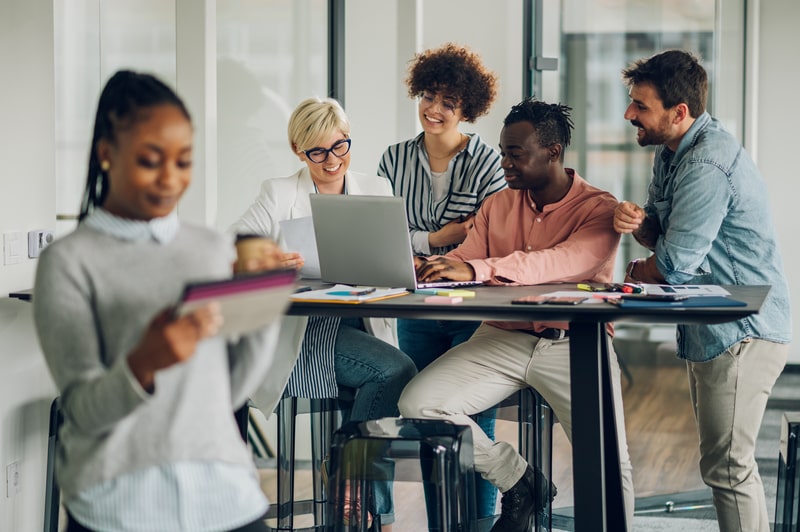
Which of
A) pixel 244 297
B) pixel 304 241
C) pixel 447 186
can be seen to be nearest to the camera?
pixel 244 297

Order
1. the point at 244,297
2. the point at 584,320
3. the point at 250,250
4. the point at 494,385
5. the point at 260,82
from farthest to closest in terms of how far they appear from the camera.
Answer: the point at 260,82, the point at 494,385, the point at 584,320, the point at 250,250, the point at 244,297

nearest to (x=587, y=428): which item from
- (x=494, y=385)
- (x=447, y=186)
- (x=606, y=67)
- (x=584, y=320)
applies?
(x=584, y=320)

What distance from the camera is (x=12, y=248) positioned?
2840mm

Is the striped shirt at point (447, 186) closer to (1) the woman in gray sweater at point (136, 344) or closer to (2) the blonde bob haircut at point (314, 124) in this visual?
(2) the blonde bob haircut at point (314, 124)

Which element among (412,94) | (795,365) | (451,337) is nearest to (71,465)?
(451,337)

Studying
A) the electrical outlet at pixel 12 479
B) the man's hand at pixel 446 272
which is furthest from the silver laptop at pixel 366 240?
the electrical outlet at pixel 12 479

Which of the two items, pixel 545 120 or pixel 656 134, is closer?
pixel 656 134

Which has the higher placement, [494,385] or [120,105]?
[120,105]

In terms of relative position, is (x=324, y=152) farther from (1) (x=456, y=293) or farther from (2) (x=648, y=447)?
(2) (x=648, y=447)

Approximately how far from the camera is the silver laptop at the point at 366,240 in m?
2.62

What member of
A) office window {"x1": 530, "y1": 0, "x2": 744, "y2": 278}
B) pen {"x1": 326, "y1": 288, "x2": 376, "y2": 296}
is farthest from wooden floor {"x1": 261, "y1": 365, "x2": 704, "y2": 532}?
pen {"x1": 326, "y1": 288, "x2": 376, "y2": 296}

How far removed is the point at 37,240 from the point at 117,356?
1863 mm

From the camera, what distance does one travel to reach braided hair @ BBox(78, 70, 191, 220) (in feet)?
4.05

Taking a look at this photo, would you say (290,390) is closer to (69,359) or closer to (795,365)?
(69,359)
